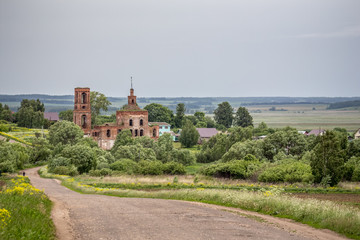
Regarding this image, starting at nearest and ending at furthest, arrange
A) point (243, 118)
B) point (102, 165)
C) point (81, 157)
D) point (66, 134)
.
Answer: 1. point (81, 157)
2. point (102, 165)
3. point (66, 134)
4. point (243, 118)

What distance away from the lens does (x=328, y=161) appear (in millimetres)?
35531

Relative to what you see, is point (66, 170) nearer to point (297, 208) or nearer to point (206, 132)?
point (297, 208)

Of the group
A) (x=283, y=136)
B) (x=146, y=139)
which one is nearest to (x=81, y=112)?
(x=146, y=139)

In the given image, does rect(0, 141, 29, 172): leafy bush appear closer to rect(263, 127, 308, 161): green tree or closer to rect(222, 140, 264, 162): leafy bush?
rect(222, 140, 264, 162): leafy bush

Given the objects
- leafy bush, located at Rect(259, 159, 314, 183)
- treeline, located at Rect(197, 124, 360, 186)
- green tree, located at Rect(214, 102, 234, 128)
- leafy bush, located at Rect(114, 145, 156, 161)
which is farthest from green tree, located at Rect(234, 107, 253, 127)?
leafy bush, located at Rect(259, 159, 314, 183)

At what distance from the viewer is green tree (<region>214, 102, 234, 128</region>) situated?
135m

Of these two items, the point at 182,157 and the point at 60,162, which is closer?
the point at 60,162

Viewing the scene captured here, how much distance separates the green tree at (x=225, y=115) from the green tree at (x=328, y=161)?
9843 cm

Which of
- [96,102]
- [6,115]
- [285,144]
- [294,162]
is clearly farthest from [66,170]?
[6,115]

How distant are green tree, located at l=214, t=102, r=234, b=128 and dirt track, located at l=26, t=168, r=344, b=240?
113889mm

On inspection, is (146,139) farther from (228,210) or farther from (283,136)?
(228,210)

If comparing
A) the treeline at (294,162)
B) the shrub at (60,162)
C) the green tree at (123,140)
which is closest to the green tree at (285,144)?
the treeline at (294,162)

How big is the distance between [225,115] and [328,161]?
99688mm

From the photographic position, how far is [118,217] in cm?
1806
